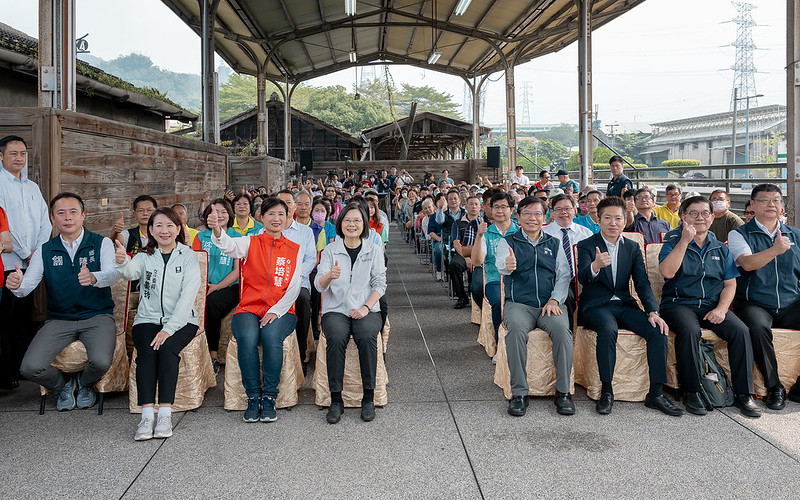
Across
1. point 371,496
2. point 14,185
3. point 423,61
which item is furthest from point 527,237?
point 423,61

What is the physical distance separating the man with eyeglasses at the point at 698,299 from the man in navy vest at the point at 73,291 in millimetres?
3553

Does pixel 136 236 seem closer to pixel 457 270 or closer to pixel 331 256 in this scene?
pixel 331 256

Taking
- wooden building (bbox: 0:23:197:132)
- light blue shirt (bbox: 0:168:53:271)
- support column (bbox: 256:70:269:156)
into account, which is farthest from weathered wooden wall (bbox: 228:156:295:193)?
light blue shirt (bbox: 0:168:53:271)

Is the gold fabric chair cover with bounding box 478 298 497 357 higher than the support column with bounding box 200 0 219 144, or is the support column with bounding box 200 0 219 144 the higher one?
the support column with bounding box 200 0 219 144

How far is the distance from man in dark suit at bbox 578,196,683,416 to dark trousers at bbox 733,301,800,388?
2.02ft

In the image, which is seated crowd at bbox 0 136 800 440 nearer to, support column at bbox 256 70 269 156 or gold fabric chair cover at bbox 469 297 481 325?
gold fabric chair cover at bbox 469 297 481 325

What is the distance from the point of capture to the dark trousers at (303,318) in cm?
458

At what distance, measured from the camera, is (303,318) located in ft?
15.1

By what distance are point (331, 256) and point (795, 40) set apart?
431 cm

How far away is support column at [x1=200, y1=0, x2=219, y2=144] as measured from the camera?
10555mm

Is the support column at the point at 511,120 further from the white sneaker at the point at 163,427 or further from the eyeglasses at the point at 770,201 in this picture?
the white sneaker at the point at 163,427

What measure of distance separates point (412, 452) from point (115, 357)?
2.10 m

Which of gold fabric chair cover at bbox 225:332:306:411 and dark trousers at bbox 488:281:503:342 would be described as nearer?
gold fabric chair cover at bbox 225:332:306:411

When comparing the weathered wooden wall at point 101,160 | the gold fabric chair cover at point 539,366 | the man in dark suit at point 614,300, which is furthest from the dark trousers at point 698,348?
the weathered wooden wall at point 101,160
